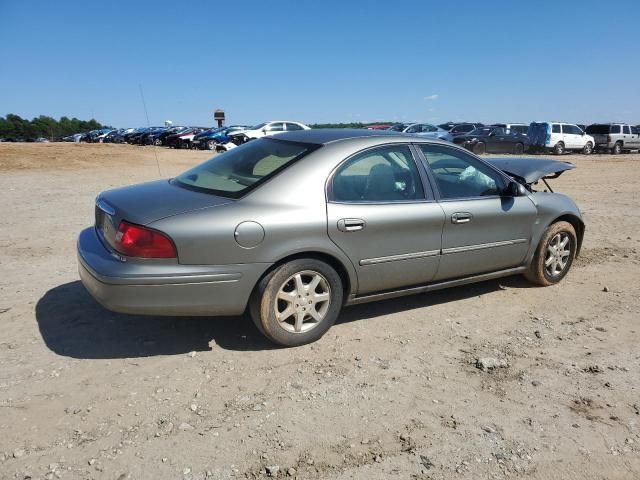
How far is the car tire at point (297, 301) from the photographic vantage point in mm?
3600

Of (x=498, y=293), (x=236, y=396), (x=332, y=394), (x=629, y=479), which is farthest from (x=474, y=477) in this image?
(x=498, y=293)

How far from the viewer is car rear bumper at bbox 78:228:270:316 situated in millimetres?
3301

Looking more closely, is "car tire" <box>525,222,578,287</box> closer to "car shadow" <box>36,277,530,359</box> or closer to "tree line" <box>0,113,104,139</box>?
"car shadow" <box>36,277,530,359</box>

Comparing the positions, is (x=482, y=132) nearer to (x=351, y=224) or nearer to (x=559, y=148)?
(x=559, y=148)

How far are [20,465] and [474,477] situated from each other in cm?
215

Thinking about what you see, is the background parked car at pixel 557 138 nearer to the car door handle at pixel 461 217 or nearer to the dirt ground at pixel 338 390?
the dirt ground at pixel 338 390

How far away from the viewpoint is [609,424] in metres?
2.96

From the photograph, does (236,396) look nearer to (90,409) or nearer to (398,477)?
(90,409)

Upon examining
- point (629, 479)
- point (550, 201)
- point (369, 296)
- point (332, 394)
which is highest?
point (550, 201)

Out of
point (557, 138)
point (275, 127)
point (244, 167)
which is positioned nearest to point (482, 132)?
point (557, 138)

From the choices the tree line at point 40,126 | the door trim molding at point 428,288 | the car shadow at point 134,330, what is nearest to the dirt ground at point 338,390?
the car shadow at point 134,330

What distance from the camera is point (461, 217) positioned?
4359 millimetres

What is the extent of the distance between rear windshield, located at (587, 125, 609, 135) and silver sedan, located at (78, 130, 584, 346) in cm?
3072

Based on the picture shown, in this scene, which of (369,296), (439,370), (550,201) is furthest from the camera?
(550,201)
